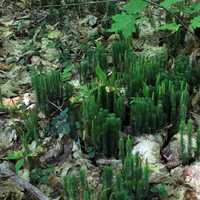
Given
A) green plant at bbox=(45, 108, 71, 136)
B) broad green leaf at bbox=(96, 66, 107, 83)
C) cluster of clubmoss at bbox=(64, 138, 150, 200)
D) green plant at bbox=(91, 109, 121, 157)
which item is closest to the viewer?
cluster of clubmoss at bbox=(64, 138, 150, 200)

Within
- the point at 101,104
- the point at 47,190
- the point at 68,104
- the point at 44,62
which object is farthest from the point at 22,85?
the point at 47,190

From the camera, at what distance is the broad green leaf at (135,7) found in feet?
11.0

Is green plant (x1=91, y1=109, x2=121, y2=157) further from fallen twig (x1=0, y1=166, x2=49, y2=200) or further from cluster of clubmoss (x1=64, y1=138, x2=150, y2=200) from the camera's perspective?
fallen twig (x1=0, y1=166, x2=49, y2=200)

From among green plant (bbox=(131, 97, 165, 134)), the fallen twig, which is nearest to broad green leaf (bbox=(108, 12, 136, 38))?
green plant (bbox=(131, 97, 165, 134))

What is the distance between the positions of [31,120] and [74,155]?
0.42 metres

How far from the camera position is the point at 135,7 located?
3.39 metres

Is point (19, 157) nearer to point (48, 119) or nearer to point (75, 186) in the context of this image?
Answer: point (48, 119)

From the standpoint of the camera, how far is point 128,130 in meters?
3.20

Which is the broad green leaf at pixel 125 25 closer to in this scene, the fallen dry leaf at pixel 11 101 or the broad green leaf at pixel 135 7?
the broad green leaf at pixel 135 7

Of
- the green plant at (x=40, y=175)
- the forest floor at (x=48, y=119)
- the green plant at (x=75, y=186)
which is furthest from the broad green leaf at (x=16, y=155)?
the green plant at (x=75, y=186)

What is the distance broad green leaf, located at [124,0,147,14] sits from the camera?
11.0ft

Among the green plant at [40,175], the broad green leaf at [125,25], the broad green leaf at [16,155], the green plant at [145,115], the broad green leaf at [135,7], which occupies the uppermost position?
the broad green leaf at [135,7]

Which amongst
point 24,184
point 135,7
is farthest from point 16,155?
point 135,7

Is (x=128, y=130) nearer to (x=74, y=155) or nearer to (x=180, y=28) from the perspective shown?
Result: (x=74, y=155)
